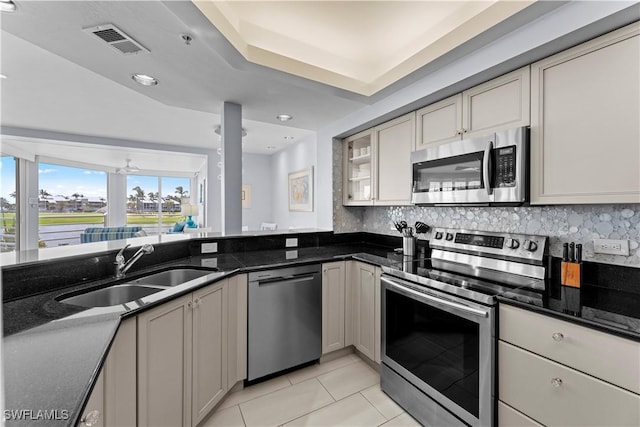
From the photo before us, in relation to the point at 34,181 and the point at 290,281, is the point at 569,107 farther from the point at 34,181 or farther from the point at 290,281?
the point at 34,181

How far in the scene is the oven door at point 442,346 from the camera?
1.41m

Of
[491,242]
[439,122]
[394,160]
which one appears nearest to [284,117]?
[394,160]

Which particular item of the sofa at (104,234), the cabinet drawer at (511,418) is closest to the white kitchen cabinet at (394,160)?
the cabinet drawer at (511,418)

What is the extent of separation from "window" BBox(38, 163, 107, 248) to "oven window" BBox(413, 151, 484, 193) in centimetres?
685

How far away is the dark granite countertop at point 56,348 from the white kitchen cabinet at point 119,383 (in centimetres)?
9

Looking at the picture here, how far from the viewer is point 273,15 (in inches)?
73.2

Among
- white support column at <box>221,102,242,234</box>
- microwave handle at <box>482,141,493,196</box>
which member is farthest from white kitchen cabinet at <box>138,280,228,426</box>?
microwave handle at <box>482,141,493,196</box>

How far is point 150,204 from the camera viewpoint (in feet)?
24.3

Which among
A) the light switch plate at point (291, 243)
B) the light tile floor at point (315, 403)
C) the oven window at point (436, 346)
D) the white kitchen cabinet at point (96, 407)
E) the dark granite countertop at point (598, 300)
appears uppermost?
the light switch plate at point (291, 243)

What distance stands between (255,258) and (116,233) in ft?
17.6

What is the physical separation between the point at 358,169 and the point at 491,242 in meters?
1.60

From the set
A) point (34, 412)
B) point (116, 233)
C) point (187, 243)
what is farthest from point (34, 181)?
point (34, 412)

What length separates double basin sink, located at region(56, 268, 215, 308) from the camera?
1406 millimetres

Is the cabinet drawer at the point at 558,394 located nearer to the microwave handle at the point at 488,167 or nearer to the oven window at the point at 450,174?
the microwave handle at the point at 488,167
